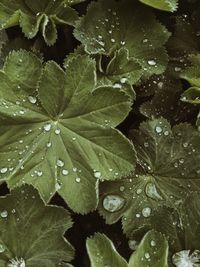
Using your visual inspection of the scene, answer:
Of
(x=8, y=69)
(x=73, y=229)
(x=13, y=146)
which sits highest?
(x=8, y=69)

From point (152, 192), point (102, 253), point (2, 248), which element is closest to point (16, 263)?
point (2, 248)

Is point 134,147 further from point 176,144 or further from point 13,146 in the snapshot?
point 13,146

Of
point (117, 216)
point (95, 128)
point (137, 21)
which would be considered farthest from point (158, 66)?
point (117, 216)

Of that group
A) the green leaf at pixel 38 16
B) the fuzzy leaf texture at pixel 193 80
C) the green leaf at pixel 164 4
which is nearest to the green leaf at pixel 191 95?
the fuzzy leaf texture at pixel 193 80

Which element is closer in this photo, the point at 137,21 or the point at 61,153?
the point at 61,153

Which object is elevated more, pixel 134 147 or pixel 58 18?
pixel 58 18

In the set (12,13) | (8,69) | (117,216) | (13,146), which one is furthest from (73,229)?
(12,13)
